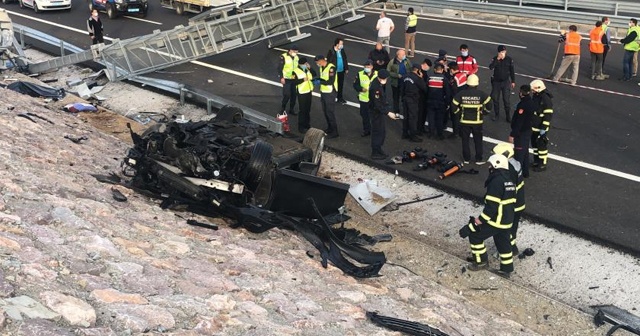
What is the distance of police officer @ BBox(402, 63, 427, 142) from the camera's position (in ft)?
42.0

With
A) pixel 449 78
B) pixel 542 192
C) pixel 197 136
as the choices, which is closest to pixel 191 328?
pixel 197 136

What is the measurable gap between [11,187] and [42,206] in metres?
0.64

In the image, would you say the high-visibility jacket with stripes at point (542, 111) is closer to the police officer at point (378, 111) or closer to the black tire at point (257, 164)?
the police officer at point (378, 111)

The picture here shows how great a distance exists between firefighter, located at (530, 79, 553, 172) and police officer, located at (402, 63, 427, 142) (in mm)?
2314

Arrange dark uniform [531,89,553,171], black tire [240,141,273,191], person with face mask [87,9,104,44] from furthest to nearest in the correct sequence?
person with face mask [87,9,104,44]
dark uniform [531,89,553,171]
black tire [240,141,273,191]

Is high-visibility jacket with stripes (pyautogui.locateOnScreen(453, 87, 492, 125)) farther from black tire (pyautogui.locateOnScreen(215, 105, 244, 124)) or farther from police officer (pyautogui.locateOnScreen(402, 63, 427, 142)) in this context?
black tire (pyautogui.locateOnScreen(215, 105, 244, 124))

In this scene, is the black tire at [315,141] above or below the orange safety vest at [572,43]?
below

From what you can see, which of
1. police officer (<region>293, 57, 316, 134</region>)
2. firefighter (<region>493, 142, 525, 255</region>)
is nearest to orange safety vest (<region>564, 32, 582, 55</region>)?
police officer (<region>293, 57, 316, 134</region>)

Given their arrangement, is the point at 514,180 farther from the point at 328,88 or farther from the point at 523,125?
the point at 328,88

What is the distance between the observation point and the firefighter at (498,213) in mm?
8391

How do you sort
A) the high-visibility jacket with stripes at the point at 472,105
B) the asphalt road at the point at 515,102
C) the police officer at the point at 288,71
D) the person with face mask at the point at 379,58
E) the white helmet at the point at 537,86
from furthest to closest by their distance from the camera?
the person with face mask at the point at 379,58 < the police officer at the point at 288,71 < the high-visibility jacket with stripes at the point at 472,105 < the white helmet at the point at 537,86 < the asphalt road at the point at 515,102

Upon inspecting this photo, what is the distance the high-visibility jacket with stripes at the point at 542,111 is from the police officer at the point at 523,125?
28 cm

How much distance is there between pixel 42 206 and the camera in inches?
279

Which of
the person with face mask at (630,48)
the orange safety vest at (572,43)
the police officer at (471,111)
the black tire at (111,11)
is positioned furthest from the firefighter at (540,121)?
the black tire at (111,11)
